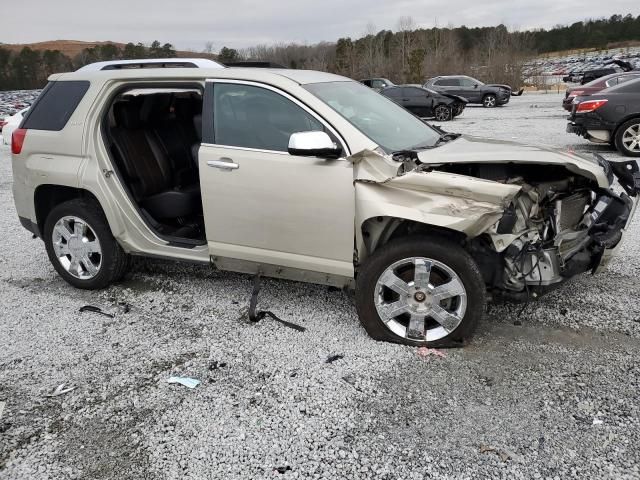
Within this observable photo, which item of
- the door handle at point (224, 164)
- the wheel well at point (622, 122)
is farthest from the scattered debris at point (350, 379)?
the wheel well at point (622, 122)

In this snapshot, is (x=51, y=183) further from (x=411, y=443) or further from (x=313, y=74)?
(x=411, y=443)

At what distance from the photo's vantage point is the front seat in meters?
4.88

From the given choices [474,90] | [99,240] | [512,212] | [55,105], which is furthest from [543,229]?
[474,90]

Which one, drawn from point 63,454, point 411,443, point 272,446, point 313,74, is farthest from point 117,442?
point 313,74

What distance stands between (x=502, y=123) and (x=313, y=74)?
51.9 feet

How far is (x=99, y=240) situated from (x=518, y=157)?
11.3 ft

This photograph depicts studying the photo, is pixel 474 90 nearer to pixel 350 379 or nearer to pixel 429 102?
pixel 429 102

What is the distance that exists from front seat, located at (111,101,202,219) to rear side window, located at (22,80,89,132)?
1.13ft

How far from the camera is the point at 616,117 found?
1044 cm

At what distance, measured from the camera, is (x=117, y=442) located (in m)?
2.86

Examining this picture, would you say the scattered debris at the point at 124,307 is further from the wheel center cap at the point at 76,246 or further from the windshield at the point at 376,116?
the windshield at the point at 376,116

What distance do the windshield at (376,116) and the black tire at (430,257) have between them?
2.38ft

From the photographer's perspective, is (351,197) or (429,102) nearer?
(351,197)

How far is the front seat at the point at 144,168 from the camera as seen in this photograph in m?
4.88
